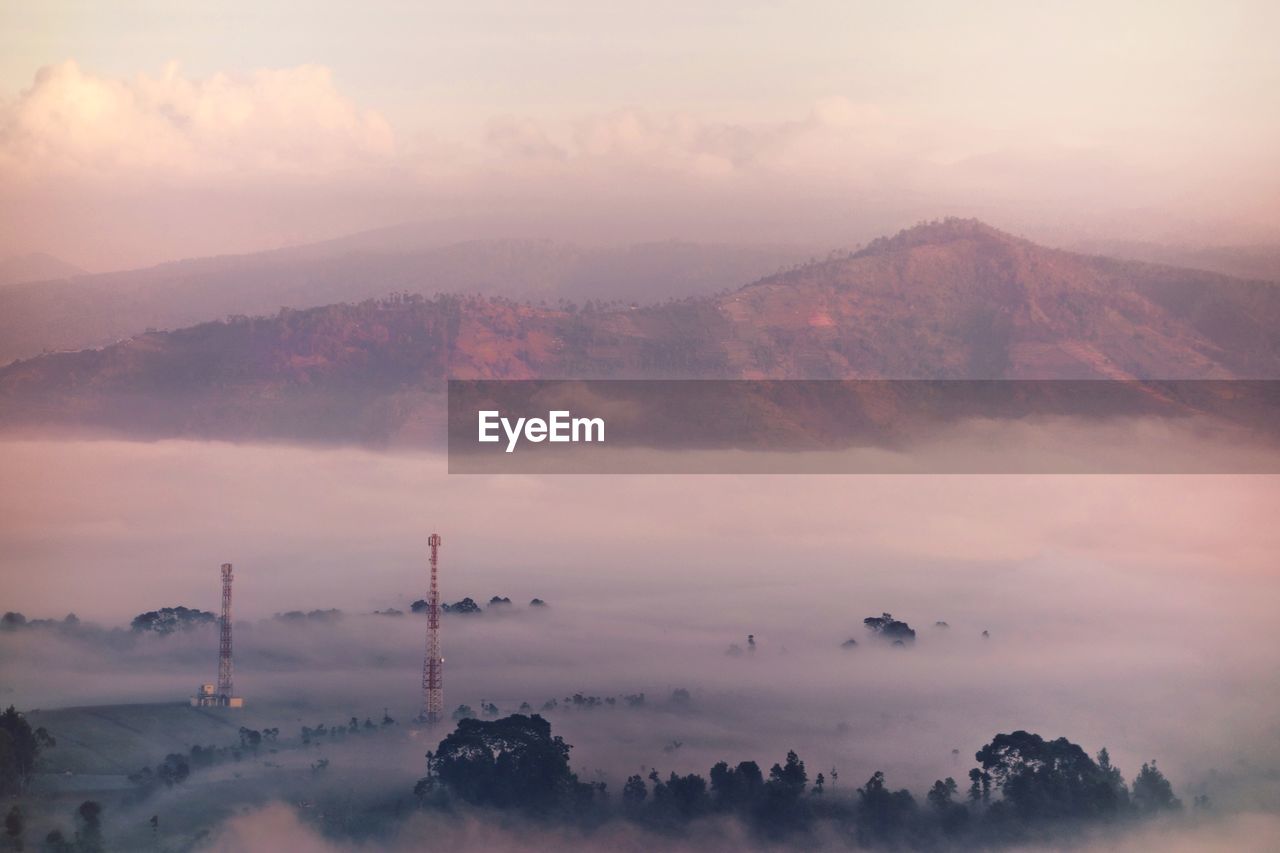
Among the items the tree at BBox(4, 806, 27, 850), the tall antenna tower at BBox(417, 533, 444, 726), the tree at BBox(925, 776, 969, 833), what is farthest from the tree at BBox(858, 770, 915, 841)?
the tree at BBox(4, 806, 27, 850)

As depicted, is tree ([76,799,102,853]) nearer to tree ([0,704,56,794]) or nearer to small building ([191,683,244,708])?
tree ([0,704,56,794])

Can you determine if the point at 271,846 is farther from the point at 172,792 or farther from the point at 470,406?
the point at 470,406

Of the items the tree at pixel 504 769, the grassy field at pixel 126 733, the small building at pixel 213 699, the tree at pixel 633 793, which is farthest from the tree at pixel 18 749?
the tree at pixel 633 793

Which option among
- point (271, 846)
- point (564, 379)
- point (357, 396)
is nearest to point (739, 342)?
point (564, 379)

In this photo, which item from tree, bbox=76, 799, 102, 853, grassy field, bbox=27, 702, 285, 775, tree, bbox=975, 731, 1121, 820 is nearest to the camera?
tree, bbox=76, 799, 102, 853

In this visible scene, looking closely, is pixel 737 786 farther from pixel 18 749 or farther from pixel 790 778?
pixel 18 749

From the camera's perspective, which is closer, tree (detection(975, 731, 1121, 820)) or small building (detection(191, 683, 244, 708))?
tree (detection(975, 731, 1121, 820))

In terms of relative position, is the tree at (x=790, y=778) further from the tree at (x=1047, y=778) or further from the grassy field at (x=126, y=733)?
the grassy field at (x=126, y=733)

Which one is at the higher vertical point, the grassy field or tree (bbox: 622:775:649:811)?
the grassy field
